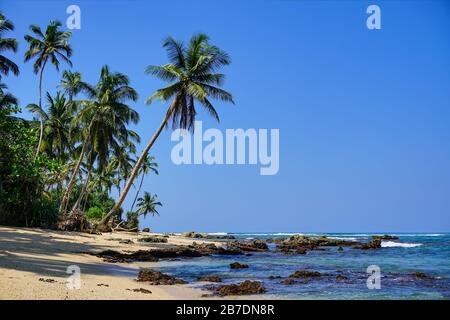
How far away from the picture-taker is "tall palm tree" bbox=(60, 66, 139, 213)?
107ft

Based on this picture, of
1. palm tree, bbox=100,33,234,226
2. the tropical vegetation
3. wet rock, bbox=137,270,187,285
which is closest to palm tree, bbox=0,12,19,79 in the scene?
the tropical vegetation

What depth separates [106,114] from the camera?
32719mm

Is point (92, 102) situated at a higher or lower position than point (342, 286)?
higher

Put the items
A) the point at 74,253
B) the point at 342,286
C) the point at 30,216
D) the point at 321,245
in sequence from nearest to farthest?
1. the point at 342,286
2. the point at 74,253
3. the point at 30,216
4. the point at 321,245

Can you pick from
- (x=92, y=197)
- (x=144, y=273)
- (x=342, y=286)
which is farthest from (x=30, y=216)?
(x=92, y=197)

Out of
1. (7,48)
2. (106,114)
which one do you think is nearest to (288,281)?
(106,114)

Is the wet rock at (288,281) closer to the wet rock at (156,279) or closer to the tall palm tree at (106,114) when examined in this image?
the wet rock at (156,279)

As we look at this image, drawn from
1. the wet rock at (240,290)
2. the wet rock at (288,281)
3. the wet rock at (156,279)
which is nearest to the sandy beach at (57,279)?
the wet rock at (156,279)

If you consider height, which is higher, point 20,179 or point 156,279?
point 20,179

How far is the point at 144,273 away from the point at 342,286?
21.1 feet

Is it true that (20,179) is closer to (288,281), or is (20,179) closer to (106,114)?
(106,114)

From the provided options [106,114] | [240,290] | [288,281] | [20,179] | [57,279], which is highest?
[106,114]
